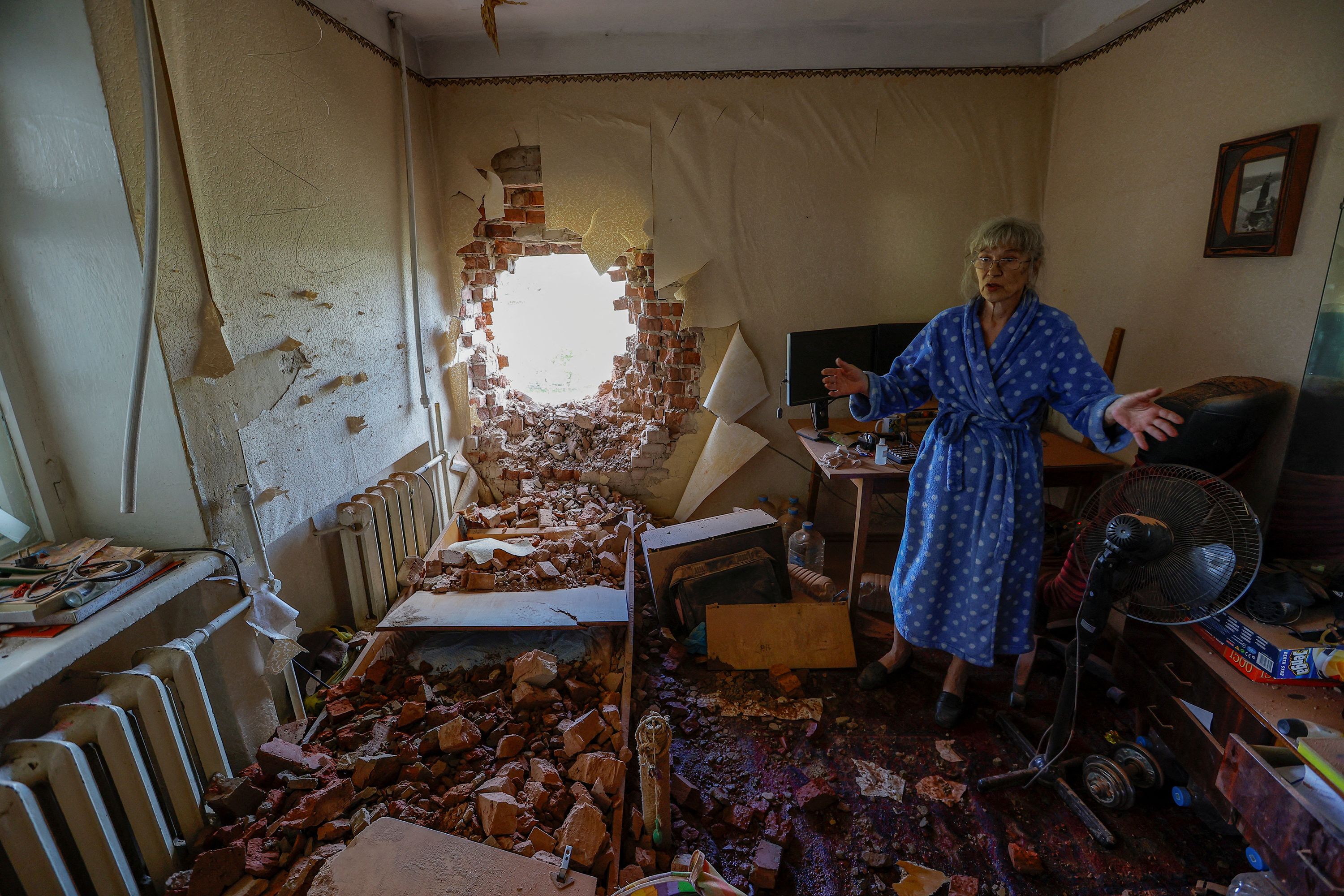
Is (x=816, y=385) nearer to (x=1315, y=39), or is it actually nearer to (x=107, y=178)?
(x=1315, y=39)

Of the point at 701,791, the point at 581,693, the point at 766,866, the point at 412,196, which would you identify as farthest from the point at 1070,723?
the point at 412,196

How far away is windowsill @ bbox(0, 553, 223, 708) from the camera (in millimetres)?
1254

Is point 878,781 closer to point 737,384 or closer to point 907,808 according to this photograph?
point 907,808

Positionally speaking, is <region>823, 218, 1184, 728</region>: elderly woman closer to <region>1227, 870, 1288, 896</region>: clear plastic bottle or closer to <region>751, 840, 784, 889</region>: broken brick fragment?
<region>1227, 870, 1288, 896</region>: clear plastic bottle

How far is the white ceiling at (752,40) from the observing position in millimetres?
2988

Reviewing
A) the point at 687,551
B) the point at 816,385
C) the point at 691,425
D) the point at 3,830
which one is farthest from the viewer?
the point at 691,425

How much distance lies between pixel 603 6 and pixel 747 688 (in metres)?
3.13

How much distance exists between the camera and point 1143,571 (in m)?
1.75

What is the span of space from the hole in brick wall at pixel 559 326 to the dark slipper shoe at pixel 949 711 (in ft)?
8.54

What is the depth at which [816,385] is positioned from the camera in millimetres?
3195

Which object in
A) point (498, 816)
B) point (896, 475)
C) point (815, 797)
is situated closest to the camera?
point (498, 816)

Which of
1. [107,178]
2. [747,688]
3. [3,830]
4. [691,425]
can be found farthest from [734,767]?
[107,178]

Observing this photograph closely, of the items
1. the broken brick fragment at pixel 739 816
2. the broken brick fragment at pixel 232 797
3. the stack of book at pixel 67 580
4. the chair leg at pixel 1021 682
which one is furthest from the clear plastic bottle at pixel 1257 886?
the stack of book at pixel 67 580

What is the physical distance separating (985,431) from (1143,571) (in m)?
0.58
